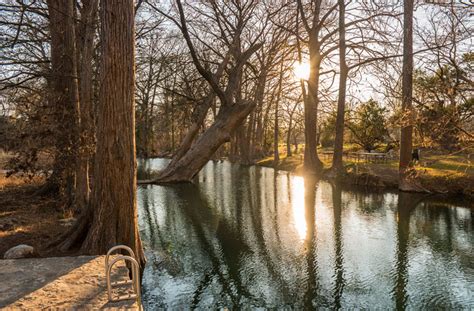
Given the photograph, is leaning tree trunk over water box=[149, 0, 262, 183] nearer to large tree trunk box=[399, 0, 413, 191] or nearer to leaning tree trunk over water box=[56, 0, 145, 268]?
leaning tree trunk over water box=[56, 0, 145, 268]

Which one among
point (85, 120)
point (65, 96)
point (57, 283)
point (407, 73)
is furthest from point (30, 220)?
point (407, 73)

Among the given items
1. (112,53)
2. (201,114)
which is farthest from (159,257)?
(201,114)

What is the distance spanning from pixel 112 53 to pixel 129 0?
992mm

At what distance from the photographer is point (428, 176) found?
16.6 meters

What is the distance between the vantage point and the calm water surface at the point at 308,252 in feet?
21.7

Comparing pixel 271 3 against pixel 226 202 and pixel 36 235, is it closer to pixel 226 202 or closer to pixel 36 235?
pixel 226 202

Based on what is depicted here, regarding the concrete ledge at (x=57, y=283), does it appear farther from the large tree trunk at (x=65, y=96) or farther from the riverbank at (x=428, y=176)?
the riverbank at (x=428, y=176)

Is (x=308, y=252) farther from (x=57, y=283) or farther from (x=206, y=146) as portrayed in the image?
(x=57, y=283)

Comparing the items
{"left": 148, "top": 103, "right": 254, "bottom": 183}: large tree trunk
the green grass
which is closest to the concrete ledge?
{"left": 148, "top": 103, "right": 254, "bottom": 183}: large tree trunk

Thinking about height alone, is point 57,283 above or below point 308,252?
above

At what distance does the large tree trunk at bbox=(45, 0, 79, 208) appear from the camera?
9703 mm

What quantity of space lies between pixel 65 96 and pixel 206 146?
4.04 meters

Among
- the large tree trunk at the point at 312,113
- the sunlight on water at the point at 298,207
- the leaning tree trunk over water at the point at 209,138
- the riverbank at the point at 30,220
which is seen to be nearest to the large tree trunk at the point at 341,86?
the large tree trunk at the point at 312,113

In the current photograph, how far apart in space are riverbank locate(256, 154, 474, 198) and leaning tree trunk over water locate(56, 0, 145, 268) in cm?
941
